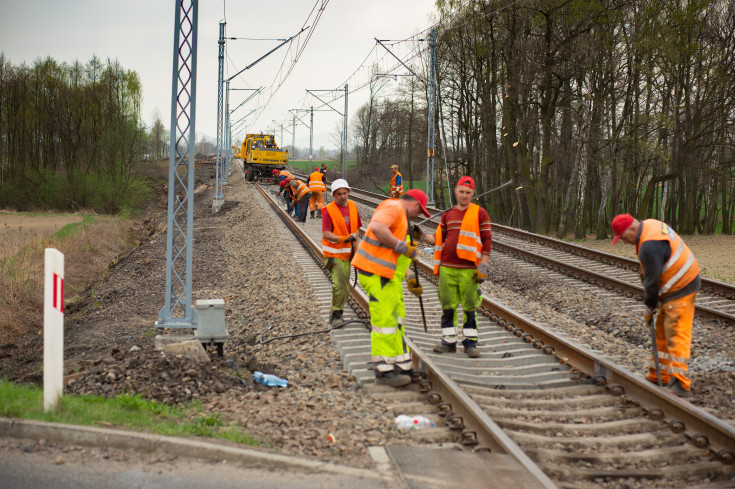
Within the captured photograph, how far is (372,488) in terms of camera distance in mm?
3945

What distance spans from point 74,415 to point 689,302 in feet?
17.7

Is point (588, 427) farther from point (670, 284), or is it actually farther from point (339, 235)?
point (339, 235)

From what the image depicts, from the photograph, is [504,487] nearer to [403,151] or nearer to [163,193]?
[163,193]

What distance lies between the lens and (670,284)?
596 centimetres

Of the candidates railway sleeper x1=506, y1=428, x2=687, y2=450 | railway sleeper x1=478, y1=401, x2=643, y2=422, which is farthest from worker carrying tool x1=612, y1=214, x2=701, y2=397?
railway sleeper x1=506, y1=428, x2=687, y2=450

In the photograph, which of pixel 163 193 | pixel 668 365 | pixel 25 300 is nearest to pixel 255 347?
pixel 668 365

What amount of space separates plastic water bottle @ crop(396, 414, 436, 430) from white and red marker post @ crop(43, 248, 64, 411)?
8.77 ft

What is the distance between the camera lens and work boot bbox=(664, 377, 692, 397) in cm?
593

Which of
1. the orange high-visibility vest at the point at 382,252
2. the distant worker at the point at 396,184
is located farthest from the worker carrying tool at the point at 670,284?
the distant worker at the point at 396,184

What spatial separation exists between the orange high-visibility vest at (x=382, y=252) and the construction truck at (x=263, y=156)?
38.0 m

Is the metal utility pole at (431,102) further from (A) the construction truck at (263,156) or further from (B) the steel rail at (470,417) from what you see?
(A) the construction truck at (263,156)

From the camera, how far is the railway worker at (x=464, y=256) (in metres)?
6.99

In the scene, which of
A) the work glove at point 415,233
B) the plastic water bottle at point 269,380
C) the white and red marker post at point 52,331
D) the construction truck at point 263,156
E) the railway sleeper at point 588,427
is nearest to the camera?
the white and red marker post at point 52,331

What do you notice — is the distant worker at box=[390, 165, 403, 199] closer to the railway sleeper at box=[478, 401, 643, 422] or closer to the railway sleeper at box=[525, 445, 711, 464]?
the railway sleeper at box=[478, 401, 643, 422]
